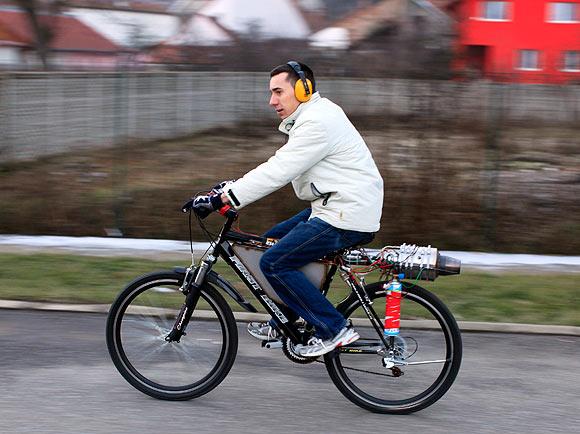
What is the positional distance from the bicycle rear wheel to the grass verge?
1.28 metres

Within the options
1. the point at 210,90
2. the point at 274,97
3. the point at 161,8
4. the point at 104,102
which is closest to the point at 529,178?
the point at 210,90

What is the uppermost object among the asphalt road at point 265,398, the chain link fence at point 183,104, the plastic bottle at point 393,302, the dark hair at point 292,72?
the dark hair at point 292,72

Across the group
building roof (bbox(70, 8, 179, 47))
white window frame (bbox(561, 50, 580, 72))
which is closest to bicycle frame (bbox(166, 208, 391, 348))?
white window frame (bbox(561, 50, 580, 72))

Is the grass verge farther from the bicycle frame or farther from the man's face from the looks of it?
the man's face

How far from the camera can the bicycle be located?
5.21m

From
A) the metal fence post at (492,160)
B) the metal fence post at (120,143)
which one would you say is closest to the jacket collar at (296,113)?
the metal fence post at (492,160)

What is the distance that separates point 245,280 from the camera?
5.36 meters

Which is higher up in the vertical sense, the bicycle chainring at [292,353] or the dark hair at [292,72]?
the dark hair at [292,72]

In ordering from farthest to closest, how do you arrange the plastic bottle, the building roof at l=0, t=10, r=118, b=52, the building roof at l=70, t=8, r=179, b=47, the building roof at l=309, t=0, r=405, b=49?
the building roof at l=0, t=10, r=118, b=52, the building roof at l=70, t=8, r=179, b=47, the building roof at l=309, t=0, r=405, b=49, the plastic bottle

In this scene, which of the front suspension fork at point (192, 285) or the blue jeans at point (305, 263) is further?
the front suspension fork at point (192, 285)

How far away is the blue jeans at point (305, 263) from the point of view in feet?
16.7

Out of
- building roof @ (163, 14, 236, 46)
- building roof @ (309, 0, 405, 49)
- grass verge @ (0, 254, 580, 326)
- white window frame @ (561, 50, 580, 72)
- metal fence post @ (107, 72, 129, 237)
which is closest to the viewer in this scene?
grass verge @ (0, 254, 580, 326)

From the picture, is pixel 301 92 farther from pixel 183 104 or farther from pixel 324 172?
pixel 183 104

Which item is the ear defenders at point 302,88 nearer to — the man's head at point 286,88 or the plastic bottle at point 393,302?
the man's head at point 286,88
